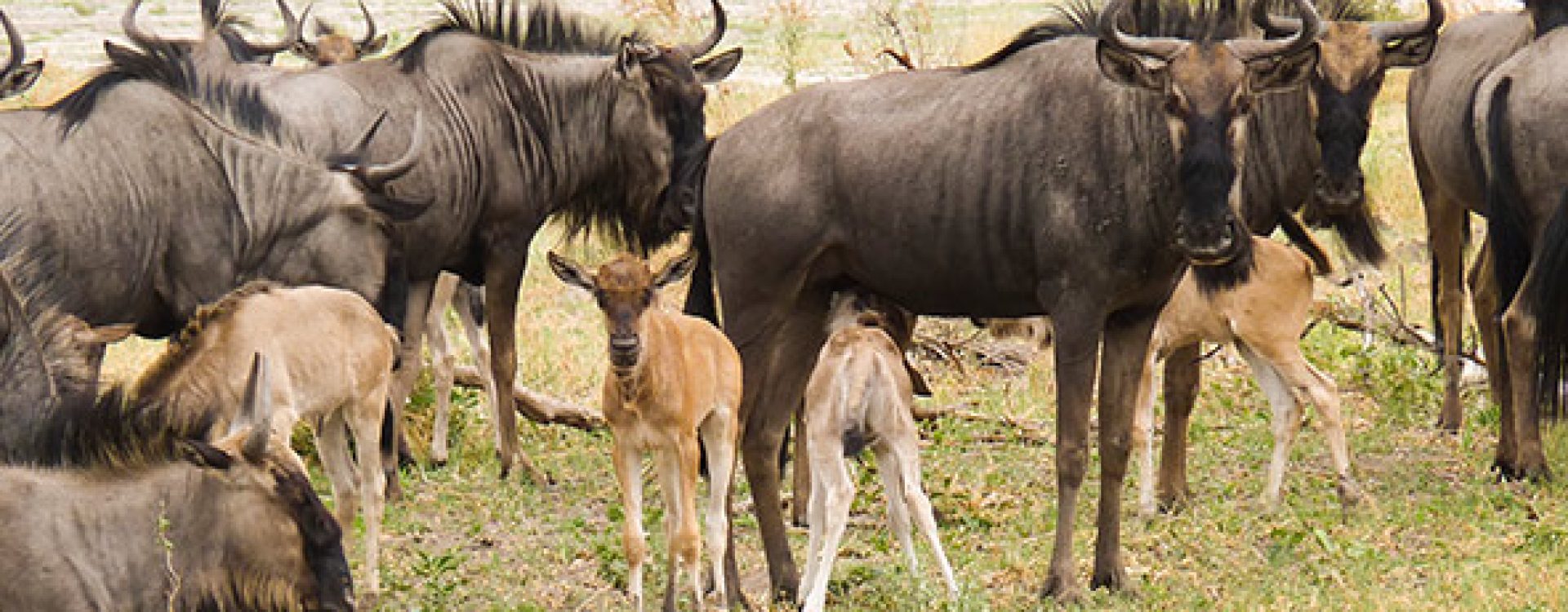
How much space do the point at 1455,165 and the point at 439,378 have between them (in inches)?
183

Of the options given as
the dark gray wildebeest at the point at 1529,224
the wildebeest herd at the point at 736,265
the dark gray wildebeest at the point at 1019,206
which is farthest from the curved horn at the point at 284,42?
the dark gray wildebeest at the point at 1529,224

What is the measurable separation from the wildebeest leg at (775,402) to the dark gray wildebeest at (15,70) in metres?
5.08

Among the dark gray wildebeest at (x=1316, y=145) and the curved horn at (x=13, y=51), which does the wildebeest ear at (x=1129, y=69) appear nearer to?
the dark gray wildebeest at (x=1316, y=145)

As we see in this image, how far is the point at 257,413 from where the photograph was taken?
5.47 m

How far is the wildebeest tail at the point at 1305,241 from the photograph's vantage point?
9.44 metres

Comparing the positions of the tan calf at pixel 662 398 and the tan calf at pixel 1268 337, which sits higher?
the tan calf at pixel 662 398

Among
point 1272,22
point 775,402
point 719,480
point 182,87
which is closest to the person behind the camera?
point 719,480

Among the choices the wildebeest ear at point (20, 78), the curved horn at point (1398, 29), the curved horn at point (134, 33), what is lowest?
the wildebeest ear at point (20, 78)

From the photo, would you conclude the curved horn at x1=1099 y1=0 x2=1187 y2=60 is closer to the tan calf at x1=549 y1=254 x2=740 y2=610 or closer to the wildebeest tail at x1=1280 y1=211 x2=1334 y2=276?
the tan calf at x1=549 y1=254 x2=740 y2=610

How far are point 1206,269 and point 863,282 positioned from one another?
1.29 metres

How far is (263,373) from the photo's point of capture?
525 centimetres

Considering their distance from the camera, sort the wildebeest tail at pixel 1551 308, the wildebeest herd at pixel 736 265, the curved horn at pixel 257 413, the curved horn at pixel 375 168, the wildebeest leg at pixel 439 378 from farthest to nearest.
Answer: the wildebeest leg at pixel 439 378
the wildebeest tail at pixel 1551 308
the curved horn at pixel 375 168
the wildebeest herd at pixel 736 265
the curved horn at pixel 257 413

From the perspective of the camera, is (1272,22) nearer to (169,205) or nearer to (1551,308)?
(1551,308)

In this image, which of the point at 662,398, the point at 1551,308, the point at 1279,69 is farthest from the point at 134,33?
the point at 1551,308
